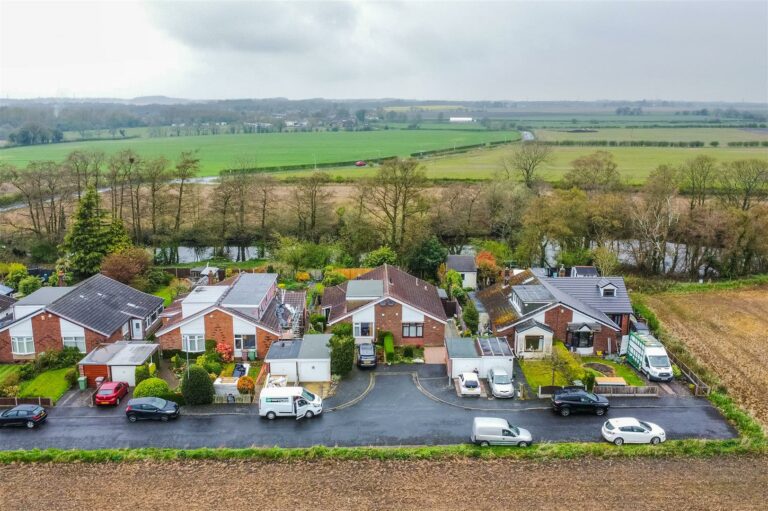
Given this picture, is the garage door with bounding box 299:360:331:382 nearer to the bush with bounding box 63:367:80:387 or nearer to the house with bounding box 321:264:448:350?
the house with bounding box 321:264:448:350

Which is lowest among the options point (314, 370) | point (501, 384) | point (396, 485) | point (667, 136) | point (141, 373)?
point (396, 485)

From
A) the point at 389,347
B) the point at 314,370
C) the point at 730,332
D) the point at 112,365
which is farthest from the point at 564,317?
the point at 112,365

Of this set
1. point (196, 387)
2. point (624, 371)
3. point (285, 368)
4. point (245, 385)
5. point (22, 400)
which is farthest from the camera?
point (624, 371)

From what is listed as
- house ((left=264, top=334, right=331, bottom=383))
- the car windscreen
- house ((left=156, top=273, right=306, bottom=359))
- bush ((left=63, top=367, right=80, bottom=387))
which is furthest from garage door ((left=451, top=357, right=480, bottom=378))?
bush ((left=63, top=367, right=80, bottom=387))

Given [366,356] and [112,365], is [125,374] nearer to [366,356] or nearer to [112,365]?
[112,365]

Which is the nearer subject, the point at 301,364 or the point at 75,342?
the point at 301,364

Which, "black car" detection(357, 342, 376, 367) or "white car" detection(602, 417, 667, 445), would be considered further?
"black car" detection(357, 342, 376, 367)

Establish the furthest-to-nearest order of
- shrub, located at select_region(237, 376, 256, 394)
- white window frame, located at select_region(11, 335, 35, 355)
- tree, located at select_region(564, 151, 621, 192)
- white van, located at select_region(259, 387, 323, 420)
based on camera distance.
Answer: tree, located at select_region(564, 151, 621, 192) → white window frame, located at select_region(11, 335, 35, 355) → shrub, located at select_region(237, 376, 256, 394) → white van, located at select_region(259, 387, 323, 420)

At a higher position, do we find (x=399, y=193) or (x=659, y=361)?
(x=399, y=193)
